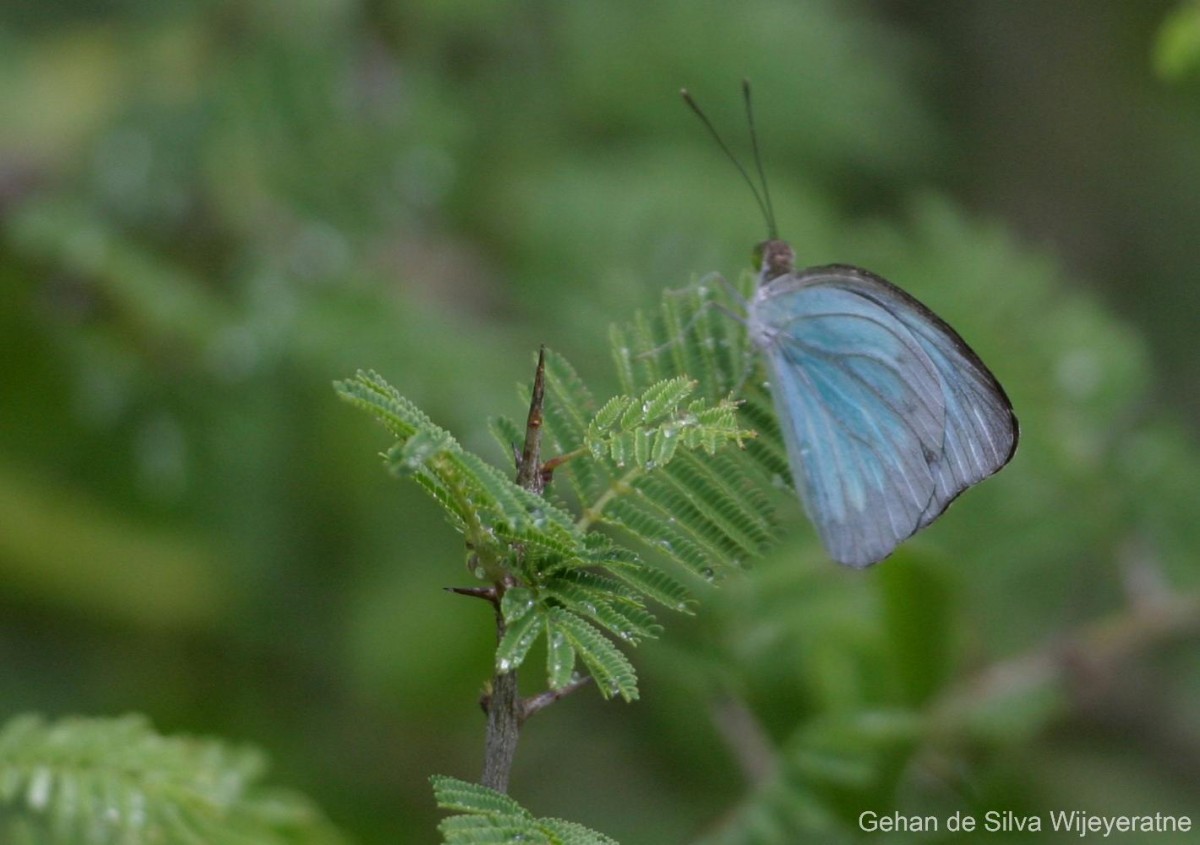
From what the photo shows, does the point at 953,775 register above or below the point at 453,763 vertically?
below

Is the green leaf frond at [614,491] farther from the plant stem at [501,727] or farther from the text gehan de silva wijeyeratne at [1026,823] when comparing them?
the text gehan de silva wijeyeratne at [1026,823]

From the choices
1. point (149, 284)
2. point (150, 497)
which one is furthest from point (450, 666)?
point (149, 284)

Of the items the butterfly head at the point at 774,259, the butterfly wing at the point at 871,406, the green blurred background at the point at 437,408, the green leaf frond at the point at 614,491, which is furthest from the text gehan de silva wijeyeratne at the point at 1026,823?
the butterfly head at the point at 774,259

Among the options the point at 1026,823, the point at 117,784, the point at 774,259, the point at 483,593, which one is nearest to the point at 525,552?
the point at 483,593

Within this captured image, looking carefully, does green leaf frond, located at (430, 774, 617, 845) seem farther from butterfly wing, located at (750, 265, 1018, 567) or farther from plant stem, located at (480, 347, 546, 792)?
butterfly wing, located at (750, 265, 1018, 567)

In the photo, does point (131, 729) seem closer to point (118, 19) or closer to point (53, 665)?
point (53, 665)

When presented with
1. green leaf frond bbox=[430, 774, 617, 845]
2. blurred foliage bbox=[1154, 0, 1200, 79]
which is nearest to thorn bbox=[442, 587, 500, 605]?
green leaf frond bbox=[430, 774, 617, 845]

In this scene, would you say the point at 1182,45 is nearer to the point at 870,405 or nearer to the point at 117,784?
the point at 870,405
